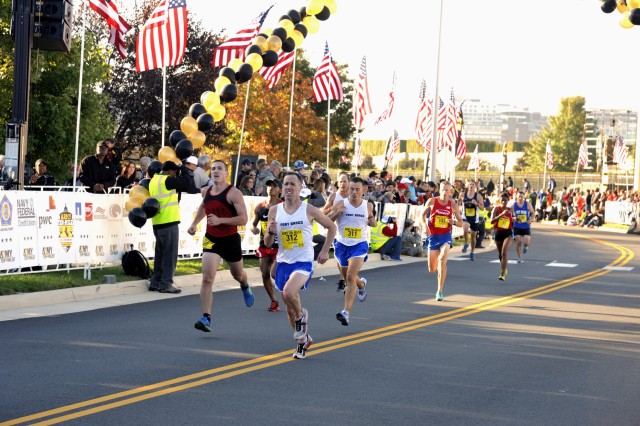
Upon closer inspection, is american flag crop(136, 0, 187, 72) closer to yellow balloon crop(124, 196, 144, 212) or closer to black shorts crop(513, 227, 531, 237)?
yellow balloon crop(124, 196, 144, 212)

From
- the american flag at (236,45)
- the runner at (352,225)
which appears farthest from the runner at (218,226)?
the american flag at (236,45)

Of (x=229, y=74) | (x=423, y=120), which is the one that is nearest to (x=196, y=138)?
(x=229, y=74)

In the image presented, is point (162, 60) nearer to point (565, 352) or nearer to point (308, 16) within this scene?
point (308, 16)

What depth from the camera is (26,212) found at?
15.2 metres

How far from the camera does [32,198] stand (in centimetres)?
1527

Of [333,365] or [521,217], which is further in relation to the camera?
[521,217]

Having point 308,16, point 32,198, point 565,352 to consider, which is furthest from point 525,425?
point 308,16

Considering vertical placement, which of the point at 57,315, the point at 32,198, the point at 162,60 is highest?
the point at 162,60

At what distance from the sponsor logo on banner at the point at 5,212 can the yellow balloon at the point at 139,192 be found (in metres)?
2.32

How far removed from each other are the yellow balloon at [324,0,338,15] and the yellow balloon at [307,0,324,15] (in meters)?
0.13

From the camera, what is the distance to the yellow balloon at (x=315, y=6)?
2147 centimetres

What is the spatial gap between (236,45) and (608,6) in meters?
9.04

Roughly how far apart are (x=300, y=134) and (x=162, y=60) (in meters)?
36.9

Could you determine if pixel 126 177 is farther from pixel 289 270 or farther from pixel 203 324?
pixel 289 270
